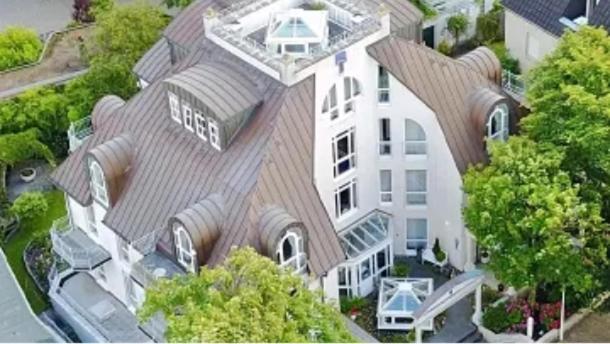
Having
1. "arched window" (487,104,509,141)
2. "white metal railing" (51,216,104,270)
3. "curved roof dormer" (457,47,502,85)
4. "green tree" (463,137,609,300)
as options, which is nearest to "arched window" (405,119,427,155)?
"arched window" (487,104,509,141)

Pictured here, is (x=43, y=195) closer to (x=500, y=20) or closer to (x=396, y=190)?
(x=396, y=190)

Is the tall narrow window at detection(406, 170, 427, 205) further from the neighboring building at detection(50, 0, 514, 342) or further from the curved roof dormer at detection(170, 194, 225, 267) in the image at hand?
the curved roof dormer at detection(170, 194, 225, 267)

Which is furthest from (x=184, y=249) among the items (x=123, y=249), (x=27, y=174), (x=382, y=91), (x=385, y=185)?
(x=27, y=174)

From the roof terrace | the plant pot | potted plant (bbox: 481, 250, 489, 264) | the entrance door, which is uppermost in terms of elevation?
the roof terrace

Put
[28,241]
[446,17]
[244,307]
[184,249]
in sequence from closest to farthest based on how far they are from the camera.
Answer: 1. [244,307]
2. [184,249]
3. [28,241]
4. [446,17]

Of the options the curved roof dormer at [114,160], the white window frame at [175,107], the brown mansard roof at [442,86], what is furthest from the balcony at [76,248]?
the brown mansard roof at [442,86]

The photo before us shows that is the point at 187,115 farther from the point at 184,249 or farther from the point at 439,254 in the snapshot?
the point at 439,254
